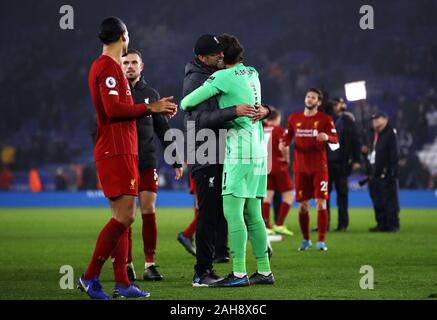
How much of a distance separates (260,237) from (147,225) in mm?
1576

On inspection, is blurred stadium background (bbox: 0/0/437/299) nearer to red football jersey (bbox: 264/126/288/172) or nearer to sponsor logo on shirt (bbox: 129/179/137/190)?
red football jersey (bbox: 264/126/288/172)

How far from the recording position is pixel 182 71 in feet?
111

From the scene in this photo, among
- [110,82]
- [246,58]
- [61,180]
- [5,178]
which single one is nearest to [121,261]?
[110,82]

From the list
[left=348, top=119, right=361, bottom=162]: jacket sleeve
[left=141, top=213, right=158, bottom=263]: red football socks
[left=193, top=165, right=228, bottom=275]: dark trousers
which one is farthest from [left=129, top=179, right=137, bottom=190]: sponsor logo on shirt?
[left=348, top=119, right=361, bottom=162]: jacket sleeve

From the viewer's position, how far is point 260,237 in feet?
28.6

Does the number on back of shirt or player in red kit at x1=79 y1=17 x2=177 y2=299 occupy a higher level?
player in red kit at x1=79 y1=17 x2=177 y2=299

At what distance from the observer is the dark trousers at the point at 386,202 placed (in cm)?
1755

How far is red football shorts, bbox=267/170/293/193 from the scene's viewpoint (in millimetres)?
16609

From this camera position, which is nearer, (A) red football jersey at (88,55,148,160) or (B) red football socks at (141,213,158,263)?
(A) red football jersey at (88,55,148,160)
